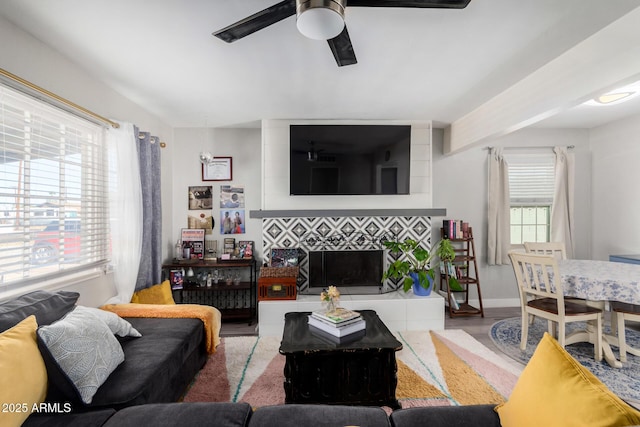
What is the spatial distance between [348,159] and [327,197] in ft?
1.76

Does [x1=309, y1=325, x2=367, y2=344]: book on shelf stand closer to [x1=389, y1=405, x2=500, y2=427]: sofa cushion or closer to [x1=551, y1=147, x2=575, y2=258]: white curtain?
[x1=389, y1=405, x2=500, y2=427]: sofa cushion

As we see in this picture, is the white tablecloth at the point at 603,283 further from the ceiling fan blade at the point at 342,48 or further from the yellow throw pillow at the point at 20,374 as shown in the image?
the yellow throw pillow at the point at 20,374

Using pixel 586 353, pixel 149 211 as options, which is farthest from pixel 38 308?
pixel 586 353

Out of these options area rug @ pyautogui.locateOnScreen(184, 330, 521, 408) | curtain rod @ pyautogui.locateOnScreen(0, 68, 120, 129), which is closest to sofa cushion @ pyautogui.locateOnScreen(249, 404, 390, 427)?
area rug @ pyautogui.locateOnScreen(184, 330, 521, 408)

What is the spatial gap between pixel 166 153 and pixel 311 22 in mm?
3278

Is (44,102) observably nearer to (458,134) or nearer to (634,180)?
(458,134)

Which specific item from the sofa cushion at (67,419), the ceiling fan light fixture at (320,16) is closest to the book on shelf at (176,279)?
the sofa cushion at (67,419)

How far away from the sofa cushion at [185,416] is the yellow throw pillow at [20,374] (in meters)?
0.34

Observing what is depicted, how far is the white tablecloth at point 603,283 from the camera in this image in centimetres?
238

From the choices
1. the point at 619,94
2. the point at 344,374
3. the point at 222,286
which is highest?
the point at 619,94

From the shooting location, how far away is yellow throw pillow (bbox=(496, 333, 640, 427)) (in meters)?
0.84

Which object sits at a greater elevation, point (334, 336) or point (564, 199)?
point (564, 199)

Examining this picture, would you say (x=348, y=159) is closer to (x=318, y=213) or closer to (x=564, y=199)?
(x=318, y=213)

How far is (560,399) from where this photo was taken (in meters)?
0.95
